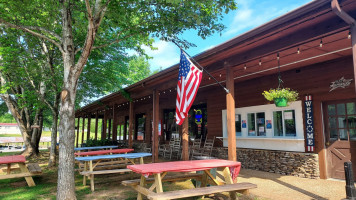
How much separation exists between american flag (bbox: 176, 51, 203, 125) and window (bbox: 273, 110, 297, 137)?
3618 millimetres

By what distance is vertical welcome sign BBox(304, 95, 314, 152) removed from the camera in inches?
232

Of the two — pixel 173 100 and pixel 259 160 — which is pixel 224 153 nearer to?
pixel 259 160

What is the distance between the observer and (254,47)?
4.41m

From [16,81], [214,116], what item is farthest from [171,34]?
[16,81]

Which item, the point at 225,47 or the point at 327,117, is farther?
the point at 327,117

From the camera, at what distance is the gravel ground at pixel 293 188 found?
429 centimetres

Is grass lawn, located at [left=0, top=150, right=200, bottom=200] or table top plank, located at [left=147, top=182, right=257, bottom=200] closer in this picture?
table top plank, located at [left=147, top=182, right=257, bottom=200]

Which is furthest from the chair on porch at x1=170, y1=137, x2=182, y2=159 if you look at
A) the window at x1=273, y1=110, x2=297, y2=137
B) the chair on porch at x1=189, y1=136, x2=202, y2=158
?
the window at x1=273, y1=110, x2=297, y2=137

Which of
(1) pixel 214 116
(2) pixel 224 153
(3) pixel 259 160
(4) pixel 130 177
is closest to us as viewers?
(4) pixel 130 177

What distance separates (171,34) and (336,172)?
512 cm

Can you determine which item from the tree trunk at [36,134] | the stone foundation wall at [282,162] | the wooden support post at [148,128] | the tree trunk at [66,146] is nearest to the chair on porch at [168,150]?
the wooden support post at [148,128]

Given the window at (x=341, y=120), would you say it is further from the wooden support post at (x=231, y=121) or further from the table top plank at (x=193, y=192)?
the table top plank at (x=193, y=192)

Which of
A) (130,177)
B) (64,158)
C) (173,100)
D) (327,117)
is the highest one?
(173,100)

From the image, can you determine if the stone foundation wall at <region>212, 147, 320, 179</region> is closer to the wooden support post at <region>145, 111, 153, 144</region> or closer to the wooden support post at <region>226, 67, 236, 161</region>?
the wooden support post at <region>226, 67, 236, 161</region>
